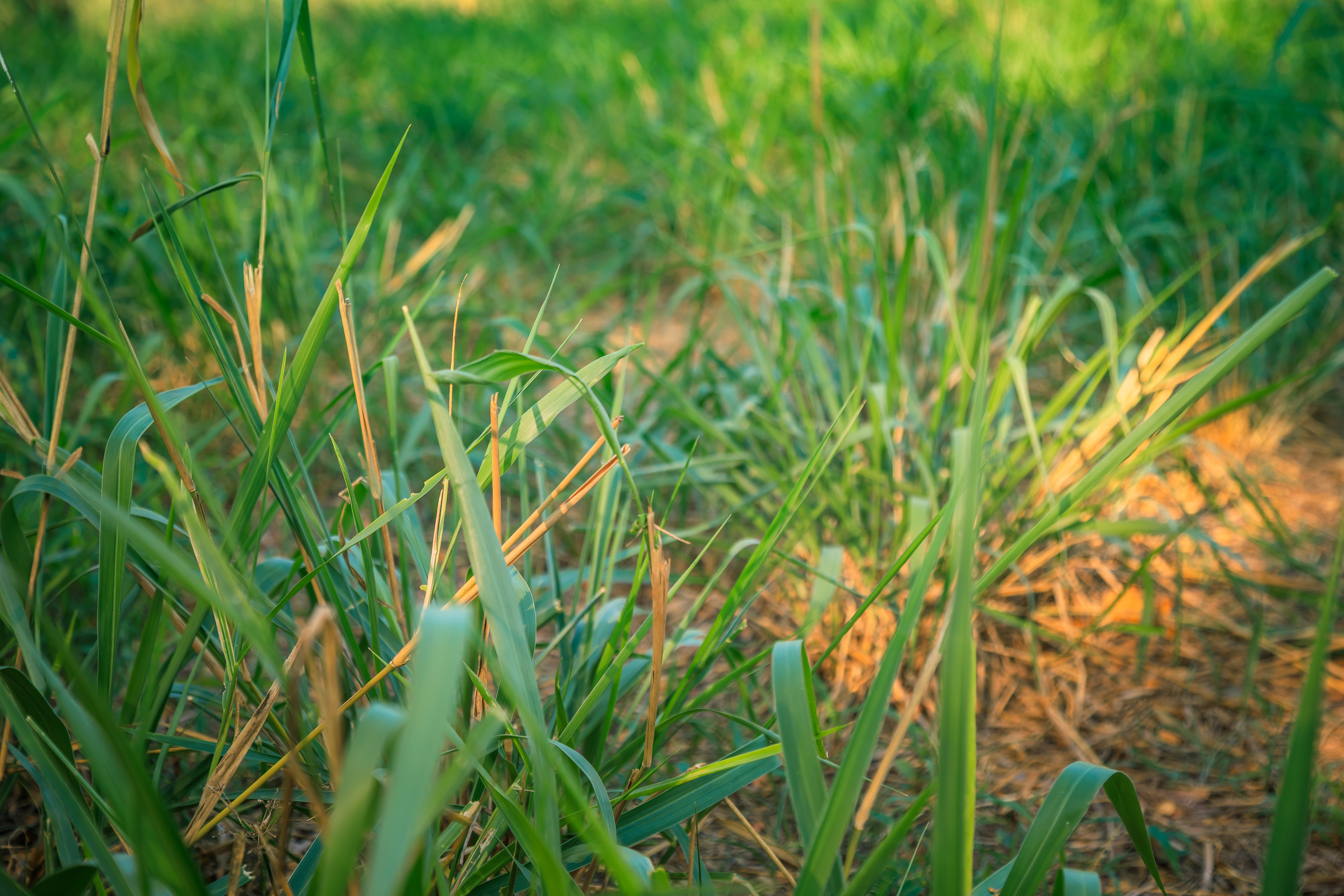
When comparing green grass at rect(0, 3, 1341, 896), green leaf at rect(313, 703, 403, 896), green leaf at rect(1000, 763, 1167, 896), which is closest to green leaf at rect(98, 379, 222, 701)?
green grass at rect(0, 3, 1341, 896)

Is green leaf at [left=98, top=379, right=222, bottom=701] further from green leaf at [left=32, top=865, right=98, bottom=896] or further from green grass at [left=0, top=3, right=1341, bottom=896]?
green leaf at [left=32, top=865, right=98, bottom=896]

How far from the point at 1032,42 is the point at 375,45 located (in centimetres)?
263

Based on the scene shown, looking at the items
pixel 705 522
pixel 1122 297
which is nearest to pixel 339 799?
pixel 705 522

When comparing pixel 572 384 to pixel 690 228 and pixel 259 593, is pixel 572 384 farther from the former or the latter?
pixel 690 228

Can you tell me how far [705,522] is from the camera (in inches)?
48.0

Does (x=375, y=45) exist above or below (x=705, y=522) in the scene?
above

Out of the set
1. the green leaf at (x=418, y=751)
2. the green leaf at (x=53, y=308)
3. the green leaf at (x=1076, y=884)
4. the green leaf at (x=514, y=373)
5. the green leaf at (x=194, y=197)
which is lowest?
the green leaf at (x=1076, y=884)

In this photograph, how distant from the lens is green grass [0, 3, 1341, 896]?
0.43m

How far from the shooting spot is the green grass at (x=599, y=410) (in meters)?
0.43

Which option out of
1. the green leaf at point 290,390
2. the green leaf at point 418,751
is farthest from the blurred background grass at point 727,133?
the green leaf at point 418,751

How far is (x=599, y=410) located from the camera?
461mm

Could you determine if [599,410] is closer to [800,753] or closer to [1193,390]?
[800,753]

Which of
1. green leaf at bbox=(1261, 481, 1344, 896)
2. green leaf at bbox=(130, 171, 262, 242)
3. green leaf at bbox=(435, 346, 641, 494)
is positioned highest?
green leaf at bbox=(130, 171, 262, 242)

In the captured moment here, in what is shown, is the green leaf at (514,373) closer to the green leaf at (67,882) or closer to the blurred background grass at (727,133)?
the green leaf at (67,882)
